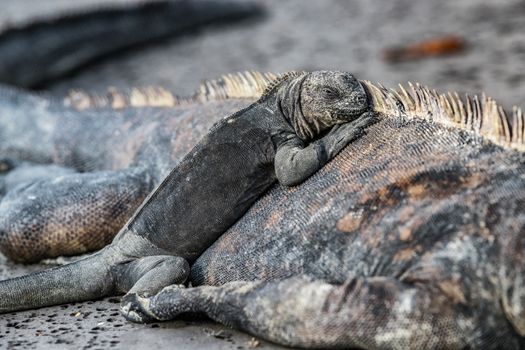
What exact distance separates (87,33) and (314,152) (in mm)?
6864

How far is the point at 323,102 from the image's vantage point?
12.3 feet

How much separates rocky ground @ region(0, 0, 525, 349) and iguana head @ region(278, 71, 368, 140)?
3.72 m

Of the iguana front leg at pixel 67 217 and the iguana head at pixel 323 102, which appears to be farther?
the iguana front leg at pixel 67 217

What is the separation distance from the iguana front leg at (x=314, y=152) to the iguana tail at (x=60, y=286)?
3.10 feet

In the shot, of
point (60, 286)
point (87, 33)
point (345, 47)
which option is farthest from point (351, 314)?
point (345, 47)

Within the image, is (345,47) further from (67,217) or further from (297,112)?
(297,112)

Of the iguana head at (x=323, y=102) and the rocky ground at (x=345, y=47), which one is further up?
the iguana head at (x=323, y=102)

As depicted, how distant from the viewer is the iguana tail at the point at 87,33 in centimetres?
919

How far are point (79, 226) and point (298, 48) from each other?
6.55m

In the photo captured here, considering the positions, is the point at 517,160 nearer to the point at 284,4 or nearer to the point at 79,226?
the point at 79,226

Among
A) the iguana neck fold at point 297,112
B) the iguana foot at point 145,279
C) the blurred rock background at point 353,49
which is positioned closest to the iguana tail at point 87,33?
the blurred rock background at point 353,49

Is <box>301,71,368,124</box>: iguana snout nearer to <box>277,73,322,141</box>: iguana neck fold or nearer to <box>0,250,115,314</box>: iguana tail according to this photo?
<box>277,73,322,141</box>: iguana neck fold

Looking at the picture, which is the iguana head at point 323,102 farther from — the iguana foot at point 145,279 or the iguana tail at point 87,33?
the iguana tail at point 87,33

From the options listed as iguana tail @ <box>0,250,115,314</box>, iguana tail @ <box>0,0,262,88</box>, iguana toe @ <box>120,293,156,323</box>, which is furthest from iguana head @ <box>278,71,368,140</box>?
iguana tail @ <box>0,0,262,88</box>
